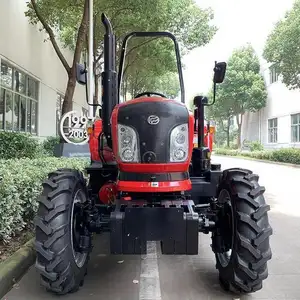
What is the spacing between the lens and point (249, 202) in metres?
3.89

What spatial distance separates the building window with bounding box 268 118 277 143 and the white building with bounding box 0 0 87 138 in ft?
73.3

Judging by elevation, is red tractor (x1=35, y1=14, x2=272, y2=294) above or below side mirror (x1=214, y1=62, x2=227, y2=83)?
below

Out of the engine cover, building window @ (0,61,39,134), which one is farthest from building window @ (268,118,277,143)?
the engine cover

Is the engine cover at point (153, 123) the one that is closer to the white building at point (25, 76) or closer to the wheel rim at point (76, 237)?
the wheel rim at point (76, 237)

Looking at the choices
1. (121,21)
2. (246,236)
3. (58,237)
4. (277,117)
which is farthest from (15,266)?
(277,117)

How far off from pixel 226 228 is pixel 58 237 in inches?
66.1

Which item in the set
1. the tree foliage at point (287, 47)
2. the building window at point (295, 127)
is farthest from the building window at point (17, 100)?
the building window at point (295, 127)

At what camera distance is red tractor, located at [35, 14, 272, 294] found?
148 inches

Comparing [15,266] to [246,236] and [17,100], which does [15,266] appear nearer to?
[246,236]

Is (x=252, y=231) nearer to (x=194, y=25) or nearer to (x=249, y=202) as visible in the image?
(x=249, y=202)

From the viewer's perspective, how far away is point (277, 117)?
36094 millimetres

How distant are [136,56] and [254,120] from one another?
1000 inches

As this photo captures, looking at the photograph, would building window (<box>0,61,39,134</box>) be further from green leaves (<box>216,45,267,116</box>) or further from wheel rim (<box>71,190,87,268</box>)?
green leaves (<box>216,45,267,116</box>)

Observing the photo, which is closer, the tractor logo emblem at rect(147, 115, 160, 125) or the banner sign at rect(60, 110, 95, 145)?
the tractor logo emblem at rect(147, 115, 160, 125)
